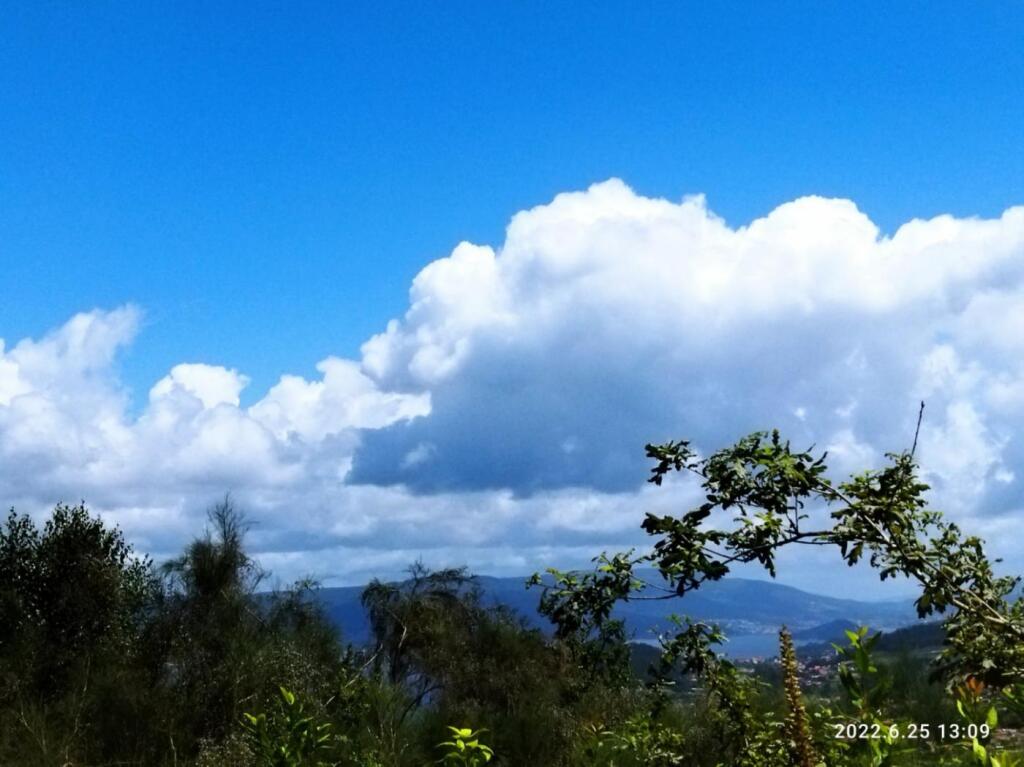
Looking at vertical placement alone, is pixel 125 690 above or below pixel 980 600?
below

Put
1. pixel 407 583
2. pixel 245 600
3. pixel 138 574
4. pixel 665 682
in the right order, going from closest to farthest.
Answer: pixel 665 682, pixel 245 600, pixel 138 574, pixel 407 583

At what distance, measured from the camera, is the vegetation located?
482 centimetres

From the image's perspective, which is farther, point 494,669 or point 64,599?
point 494,669

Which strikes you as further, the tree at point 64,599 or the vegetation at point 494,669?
the tree at point 64,599

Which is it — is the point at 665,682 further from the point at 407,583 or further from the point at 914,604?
the point at 407,583

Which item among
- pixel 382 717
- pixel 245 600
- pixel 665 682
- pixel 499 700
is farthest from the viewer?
pixel 499 700

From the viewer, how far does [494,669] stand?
113 feet

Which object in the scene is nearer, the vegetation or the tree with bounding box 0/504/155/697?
the vegetation

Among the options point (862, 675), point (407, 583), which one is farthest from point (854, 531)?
point (407, 583)

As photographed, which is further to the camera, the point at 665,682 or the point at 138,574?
the point at 138,574

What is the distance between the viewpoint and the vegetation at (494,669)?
482 centimetres

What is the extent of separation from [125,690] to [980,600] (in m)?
21.5

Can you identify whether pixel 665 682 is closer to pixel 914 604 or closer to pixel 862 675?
pixel 914 604

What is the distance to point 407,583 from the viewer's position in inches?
1489
